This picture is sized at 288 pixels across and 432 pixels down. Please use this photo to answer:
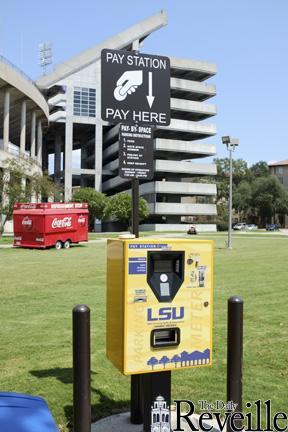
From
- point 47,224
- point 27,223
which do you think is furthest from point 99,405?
point 27,223

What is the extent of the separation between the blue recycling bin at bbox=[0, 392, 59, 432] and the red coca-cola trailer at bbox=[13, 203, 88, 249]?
89.0 feet

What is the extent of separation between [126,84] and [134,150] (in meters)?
0.63

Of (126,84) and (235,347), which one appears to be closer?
(235,347)

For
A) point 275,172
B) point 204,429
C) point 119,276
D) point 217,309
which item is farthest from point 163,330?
point 275,172

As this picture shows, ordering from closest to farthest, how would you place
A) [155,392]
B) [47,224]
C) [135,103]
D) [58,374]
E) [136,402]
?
[155,392]
[136,402]
[135,103]
[58,374]
[47,224]

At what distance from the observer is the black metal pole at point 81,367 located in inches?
137

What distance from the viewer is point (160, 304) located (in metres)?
3.77

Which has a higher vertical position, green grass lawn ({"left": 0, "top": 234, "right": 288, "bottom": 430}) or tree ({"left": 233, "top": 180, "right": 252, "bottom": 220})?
tree ({"left": 233, "top": 180, "right": 252, "bottom": 220})

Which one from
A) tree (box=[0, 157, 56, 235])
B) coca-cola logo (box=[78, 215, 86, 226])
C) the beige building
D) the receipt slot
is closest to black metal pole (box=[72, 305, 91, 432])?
the receipt slot

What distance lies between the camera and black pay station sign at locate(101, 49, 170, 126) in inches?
187

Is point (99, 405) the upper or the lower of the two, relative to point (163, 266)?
lower

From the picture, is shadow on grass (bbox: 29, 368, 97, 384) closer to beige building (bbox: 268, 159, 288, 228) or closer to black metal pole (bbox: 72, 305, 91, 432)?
black metal pole (bbox: 72, 305, 91, 432)

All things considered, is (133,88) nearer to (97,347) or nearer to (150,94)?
(150,94)

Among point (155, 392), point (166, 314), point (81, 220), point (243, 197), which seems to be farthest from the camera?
point (243, 197)
